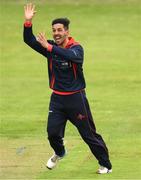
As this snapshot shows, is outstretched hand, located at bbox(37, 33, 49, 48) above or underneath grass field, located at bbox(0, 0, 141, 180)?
above

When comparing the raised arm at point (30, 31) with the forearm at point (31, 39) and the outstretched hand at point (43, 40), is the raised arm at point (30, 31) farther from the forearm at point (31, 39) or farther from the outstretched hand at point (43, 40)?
the outstretched hand at point (43, 40)

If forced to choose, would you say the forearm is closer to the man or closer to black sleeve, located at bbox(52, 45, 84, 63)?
the man

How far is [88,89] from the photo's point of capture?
846 inches

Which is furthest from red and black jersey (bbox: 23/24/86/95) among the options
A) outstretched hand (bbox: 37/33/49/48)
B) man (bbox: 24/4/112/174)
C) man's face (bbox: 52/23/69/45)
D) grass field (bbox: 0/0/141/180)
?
grass field (bbox: 0/0/141/180)

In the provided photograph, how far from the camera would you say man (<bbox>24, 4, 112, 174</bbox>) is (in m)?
12.4

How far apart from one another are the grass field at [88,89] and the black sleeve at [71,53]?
1.93 m

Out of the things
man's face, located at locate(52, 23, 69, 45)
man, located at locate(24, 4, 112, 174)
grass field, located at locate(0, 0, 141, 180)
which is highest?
man's face, located at locate(52, 23, 69, 45)

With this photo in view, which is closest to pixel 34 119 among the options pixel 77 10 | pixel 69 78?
pixel 69 78

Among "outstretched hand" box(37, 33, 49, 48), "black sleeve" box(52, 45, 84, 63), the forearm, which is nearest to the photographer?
"outstretched hand" box(37, 33, 49, 48)

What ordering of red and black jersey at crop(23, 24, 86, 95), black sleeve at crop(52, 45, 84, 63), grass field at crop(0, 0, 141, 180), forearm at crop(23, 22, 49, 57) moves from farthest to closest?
grass field at crop(0, 0, 141, 180)
forearm at crop(23, 22, 49, 57)
red and black jersey at crop(23, 24, 86, 95)
black sleeve at crop(52, 45, 84, 63)

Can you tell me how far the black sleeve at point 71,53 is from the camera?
39.6 feet

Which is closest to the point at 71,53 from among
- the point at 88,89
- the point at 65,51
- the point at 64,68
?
the point at 65,51

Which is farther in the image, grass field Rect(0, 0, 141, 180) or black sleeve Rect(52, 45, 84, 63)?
grass field Rect(0, 0, 141, 180)

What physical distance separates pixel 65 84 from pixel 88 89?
906 cm
